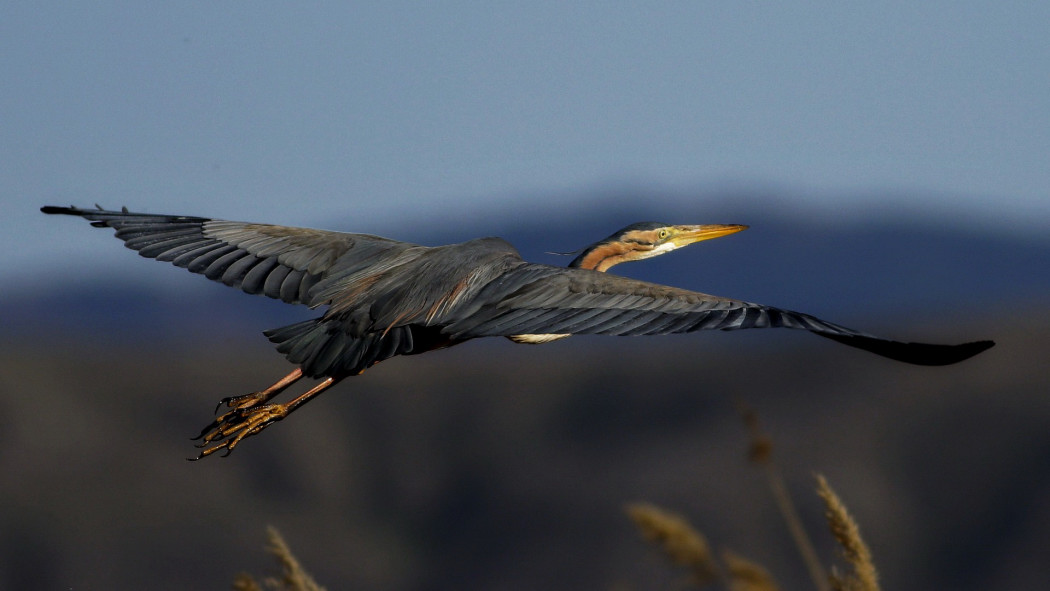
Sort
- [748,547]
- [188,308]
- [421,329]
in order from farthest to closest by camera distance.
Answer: [188,308] → [748,547] → [421,329]

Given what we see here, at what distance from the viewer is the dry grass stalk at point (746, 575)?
244 cm

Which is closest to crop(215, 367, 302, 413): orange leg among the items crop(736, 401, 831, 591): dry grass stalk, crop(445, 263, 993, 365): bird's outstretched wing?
crop(445, 263, 993, 365): bird's outstretched wing

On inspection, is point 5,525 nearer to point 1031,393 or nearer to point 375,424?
point 375,424

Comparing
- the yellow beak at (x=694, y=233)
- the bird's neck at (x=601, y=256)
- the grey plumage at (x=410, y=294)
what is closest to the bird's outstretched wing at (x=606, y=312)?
the grey plumage at (x=410, y=294)

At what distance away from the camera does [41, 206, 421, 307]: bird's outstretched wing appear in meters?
7.40

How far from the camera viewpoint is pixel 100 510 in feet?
134

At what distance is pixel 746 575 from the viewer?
244cm

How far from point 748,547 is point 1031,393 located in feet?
42.7

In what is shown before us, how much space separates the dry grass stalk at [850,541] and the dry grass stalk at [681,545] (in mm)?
905

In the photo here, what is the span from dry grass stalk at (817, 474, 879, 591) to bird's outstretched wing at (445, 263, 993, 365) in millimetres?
2003

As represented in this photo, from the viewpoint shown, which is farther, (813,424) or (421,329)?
(813,424)

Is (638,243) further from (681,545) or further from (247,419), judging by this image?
(681,545)

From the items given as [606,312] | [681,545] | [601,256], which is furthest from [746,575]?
[601,256]

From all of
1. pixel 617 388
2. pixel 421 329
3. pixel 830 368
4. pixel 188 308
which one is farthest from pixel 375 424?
pixel 188 308
